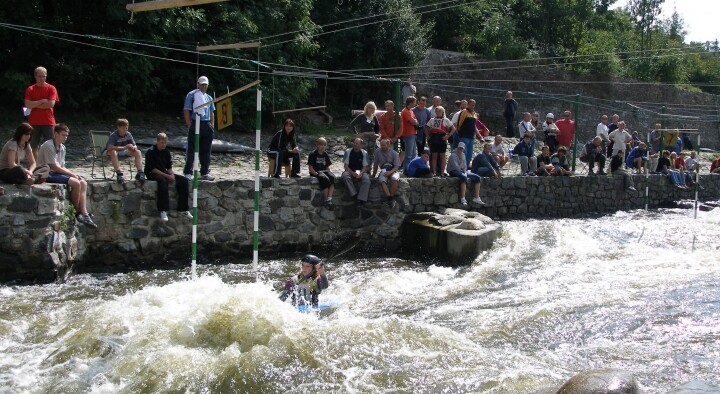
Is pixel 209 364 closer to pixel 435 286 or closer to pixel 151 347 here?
pixel 151 347

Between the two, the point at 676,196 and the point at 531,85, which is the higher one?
the point at 531,85

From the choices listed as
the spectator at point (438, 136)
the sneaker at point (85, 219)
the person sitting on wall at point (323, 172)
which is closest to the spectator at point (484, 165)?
the spectator at point (438, 136)

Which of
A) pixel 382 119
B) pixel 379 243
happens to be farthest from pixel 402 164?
pixel 379 243

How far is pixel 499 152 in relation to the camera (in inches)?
745

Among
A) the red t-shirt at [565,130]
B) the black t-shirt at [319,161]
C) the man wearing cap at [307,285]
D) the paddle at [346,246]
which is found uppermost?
the red t-shirt at [565,130]

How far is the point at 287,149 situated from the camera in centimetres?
1501

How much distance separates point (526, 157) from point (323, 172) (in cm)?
638

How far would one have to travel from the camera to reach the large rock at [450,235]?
13984 mm

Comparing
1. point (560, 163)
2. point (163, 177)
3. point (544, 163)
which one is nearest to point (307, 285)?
point (163, 177)

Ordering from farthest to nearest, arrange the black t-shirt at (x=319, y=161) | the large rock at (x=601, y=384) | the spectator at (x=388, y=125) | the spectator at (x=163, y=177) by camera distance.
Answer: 1. the spectator at (x=388, y=125)
2. the black t-shirt at (x=319, y=161)
3. the spectator at (x=163, y=177)
4. the large rock at (x=601, y=384)

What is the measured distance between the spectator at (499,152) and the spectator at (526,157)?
526 millimetres

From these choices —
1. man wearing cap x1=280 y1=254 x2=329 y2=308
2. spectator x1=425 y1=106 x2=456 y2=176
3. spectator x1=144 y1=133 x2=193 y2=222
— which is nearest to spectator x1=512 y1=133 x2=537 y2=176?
spectator x1=425 y1=106 x2=456 y2=176

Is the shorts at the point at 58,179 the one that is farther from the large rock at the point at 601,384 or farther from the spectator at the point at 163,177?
the large rock at the point at 601,384

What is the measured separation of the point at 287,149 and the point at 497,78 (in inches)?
696
